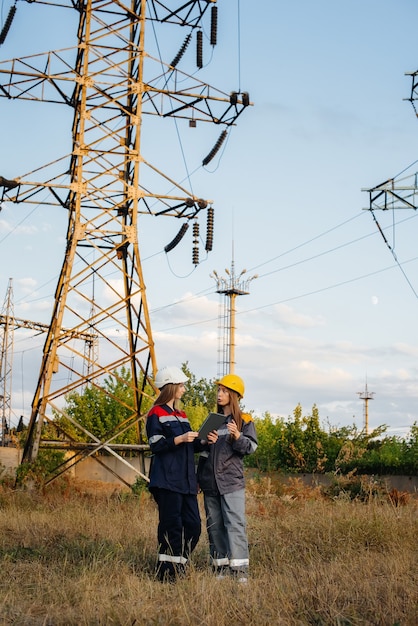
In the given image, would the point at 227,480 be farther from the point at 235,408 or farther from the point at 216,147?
the point at 216,147

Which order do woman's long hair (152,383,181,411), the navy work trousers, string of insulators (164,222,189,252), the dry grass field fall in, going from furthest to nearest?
string of insulators (164,222,189,252) < woman's long hair (152,383,181,411) < the navy work trousers < the dry grass field

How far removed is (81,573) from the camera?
27.7 ft

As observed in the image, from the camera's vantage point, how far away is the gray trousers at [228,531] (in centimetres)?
863

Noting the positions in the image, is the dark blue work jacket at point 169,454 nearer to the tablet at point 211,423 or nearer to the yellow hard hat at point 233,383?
the tablet at point 211,423

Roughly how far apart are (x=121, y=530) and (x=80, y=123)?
1082 cm

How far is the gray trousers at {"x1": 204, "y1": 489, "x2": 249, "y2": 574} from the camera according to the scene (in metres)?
8.63

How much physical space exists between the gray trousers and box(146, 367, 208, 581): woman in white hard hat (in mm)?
188

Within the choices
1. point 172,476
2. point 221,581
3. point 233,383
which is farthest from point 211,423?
point 221,581

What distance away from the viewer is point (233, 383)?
9.02 m

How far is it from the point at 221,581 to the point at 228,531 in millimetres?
703

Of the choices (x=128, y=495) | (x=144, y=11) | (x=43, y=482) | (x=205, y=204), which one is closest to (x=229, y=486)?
(x=128, y=495)

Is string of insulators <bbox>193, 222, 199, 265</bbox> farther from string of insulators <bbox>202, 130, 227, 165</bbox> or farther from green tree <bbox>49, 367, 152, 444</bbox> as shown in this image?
green tree <bbox>49, 367, 152, 444</bbox>

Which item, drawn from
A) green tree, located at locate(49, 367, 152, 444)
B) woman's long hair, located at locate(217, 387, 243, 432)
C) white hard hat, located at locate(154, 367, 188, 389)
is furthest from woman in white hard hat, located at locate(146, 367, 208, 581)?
green tree, located at locate(49, 367, 152, 444)

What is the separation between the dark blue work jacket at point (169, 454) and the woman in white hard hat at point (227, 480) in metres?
0.17
